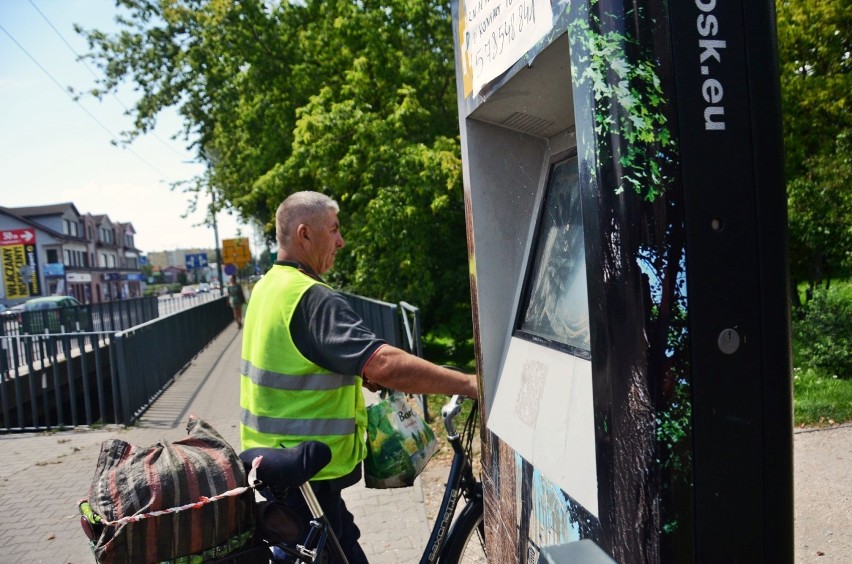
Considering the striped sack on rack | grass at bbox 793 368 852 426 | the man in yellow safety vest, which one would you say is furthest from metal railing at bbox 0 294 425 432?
the striped sack on rack

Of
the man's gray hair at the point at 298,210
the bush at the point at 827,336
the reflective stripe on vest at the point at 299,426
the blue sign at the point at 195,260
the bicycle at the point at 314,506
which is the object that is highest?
the blue sign at the point at 195,260

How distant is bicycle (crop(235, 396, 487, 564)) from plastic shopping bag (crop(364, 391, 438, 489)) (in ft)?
0.53

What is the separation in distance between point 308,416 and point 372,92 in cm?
1041

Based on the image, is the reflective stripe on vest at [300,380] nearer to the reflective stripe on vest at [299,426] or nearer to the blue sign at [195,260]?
the reflective stripe on vest at [299,426]

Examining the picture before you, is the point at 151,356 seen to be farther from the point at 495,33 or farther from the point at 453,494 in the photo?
the point at 495,33

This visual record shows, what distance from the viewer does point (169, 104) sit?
715 inches

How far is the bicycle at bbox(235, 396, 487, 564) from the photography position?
1.98 meters

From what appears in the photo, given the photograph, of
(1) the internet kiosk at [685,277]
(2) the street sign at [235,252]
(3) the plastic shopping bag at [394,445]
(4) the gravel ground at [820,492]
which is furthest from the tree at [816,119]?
(2) the street sign at [235,252]

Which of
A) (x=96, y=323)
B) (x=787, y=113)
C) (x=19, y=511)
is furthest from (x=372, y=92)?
(x=96, y=323)

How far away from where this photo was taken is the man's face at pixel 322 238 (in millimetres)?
2324

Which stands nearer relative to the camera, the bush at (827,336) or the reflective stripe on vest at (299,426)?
the reflective stripe on vest at (299,426)

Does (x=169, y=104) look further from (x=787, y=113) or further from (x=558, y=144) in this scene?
(x=558, y=144)

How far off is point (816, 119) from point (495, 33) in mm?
9009

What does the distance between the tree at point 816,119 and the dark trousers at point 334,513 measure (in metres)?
6.82
